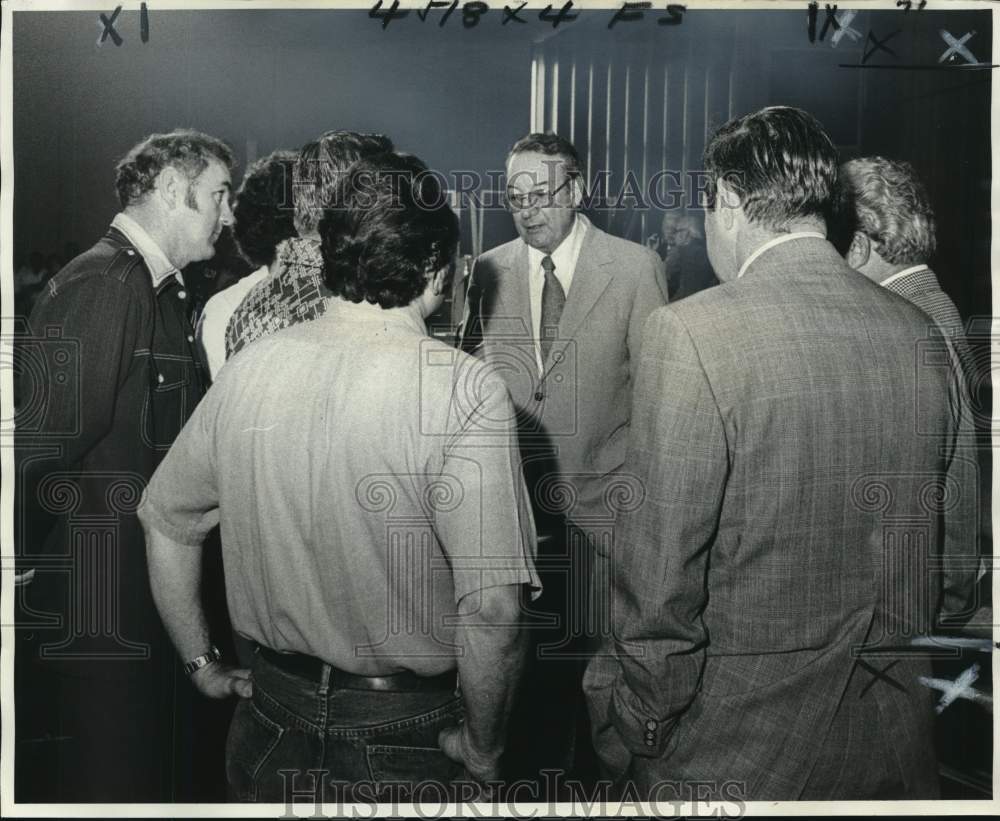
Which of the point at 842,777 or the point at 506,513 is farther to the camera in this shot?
the point at 842,777

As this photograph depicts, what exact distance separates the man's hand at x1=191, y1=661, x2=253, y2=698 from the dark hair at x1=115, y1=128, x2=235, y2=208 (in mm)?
894

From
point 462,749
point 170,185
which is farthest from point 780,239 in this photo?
point 170,185

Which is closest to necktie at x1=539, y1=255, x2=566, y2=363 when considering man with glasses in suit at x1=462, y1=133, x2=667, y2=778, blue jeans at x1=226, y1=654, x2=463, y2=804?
man with glasses in suit at x1=462, y1=133, x2=667, y2=778

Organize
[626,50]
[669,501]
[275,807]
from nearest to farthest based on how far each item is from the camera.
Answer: [669,501]
[275,807]
[626,50]

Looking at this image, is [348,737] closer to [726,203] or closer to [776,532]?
[776,532]

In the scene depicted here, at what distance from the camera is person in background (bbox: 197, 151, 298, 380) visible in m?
1.88

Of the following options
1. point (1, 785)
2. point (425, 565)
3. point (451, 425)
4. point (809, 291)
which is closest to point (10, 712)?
point (1, 785)

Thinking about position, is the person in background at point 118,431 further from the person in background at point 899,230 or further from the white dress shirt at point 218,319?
the person in background at point 899,230

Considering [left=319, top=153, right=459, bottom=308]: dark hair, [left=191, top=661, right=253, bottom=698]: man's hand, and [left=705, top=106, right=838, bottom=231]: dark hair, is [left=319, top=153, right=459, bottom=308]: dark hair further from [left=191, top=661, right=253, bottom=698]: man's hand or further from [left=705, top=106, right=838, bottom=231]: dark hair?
[left=191, top=661, right=253, bottom=698]: man's hand

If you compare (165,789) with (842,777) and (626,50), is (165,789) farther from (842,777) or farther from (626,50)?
(626,50)

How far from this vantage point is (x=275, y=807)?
1786mm

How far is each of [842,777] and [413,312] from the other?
1.02 metres

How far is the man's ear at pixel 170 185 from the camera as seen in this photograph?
1904 millimetres

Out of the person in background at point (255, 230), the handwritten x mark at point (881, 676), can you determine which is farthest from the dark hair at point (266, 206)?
the handwritten x mark at point (881, 676)
